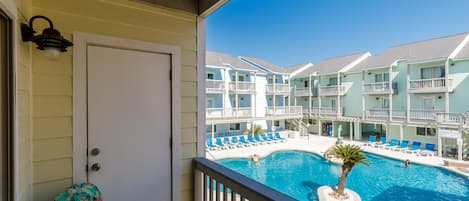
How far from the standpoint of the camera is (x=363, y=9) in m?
14.0

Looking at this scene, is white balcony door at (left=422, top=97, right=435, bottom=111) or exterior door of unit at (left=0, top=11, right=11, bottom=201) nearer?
exterior door of unit at (left=0, top=11, right=11, bottom=201)

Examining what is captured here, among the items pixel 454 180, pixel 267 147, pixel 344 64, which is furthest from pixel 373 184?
pixel 344 64

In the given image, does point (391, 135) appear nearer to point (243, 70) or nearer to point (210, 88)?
point (243, 70)

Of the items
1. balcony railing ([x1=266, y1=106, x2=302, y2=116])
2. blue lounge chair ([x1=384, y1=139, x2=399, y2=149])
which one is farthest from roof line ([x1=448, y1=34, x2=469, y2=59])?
balcony railing ([x1=266, y1=106, x2=302, y2=116])

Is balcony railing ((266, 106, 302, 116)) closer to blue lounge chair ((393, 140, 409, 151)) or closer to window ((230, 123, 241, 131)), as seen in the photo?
window ((230, 123, 241, 131))

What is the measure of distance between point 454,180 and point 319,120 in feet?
31.2

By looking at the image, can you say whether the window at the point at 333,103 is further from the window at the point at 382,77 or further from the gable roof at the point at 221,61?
the gable roof at the point at 221,61

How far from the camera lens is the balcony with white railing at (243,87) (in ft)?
49.3

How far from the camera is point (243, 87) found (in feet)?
50.9

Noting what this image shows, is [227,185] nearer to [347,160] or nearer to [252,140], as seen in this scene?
[347,160]

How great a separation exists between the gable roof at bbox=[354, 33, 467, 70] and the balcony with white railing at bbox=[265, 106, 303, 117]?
5539 millimetres

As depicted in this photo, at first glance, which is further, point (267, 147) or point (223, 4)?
point (267, 147)

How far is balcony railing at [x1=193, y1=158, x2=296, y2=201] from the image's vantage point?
1390 mm

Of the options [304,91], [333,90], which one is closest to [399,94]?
[333,90]
